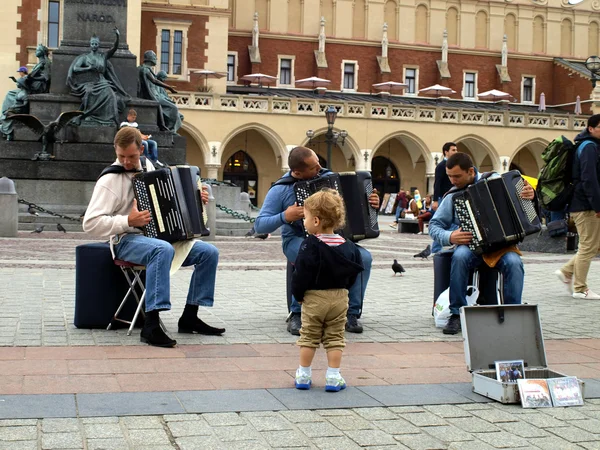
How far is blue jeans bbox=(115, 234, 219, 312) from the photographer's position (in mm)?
6211

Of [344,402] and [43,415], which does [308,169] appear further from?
[43,415]

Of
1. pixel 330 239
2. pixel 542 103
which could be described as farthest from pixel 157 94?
pixel 542 103

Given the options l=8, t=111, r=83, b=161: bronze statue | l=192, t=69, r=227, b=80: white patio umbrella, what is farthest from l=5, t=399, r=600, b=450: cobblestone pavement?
l=192, t=69, r=227, b=80: white patio umbrella

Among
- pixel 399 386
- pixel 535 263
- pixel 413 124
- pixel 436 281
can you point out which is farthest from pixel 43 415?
pixel 413 124

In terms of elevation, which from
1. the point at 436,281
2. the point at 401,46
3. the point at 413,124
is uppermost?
the point at 401,46

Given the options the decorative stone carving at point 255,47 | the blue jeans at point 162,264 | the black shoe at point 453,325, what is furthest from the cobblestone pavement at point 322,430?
the decorative stone carving at point 255,47

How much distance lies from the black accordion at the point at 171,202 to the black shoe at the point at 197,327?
614 millimetres

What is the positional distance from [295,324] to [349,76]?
50489mm

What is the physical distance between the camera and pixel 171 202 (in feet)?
21.0

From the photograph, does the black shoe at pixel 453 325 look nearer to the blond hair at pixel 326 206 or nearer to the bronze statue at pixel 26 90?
the blond hair at pixel 326 206

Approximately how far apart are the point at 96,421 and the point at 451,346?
3.10 meters

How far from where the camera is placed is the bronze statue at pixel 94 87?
18.2 meters

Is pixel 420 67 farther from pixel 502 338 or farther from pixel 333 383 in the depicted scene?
pixel 333 383

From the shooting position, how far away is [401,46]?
2222 inches
